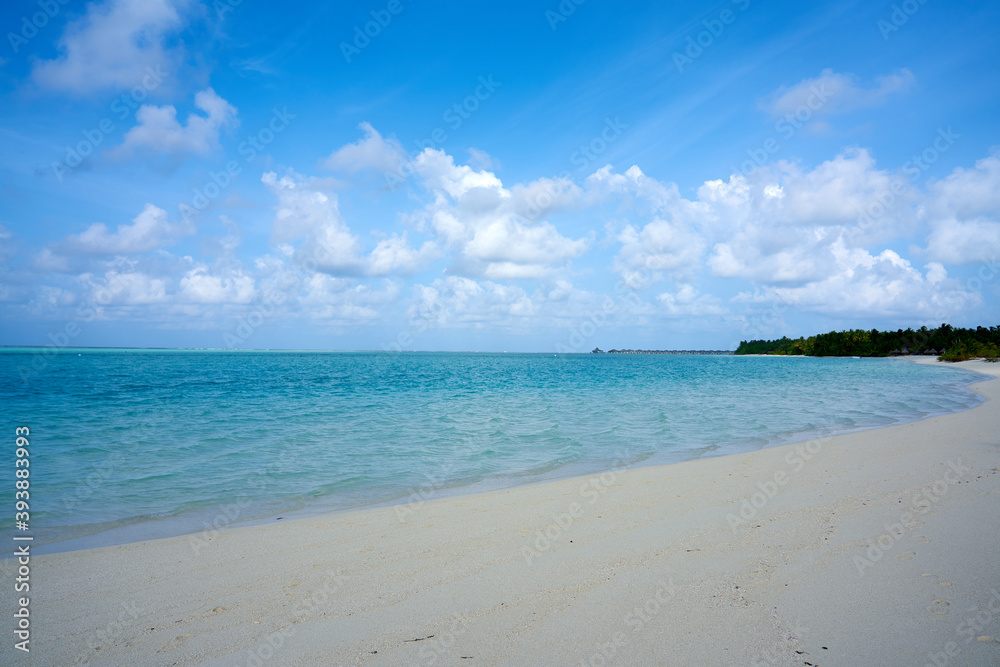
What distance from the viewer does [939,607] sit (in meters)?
4.47

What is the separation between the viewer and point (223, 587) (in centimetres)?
547

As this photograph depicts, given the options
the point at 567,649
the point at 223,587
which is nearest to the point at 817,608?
the point at 567,649

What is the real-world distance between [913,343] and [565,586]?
16102 cm

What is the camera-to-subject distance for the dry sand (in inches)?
161
